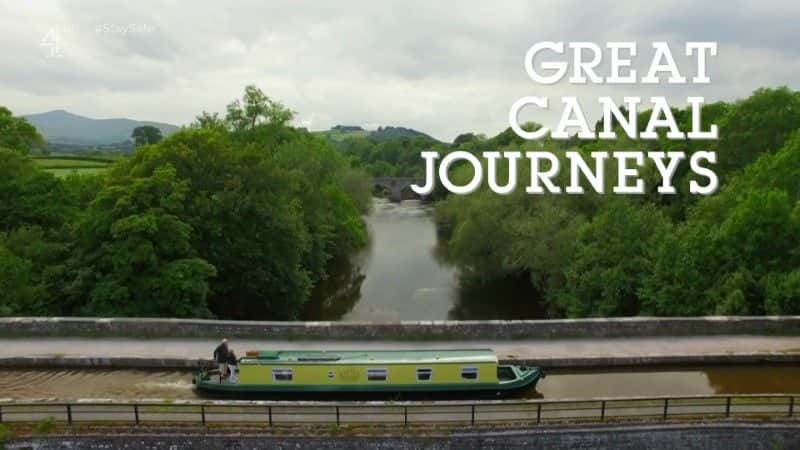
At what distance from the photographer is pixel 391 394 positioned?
562 inches

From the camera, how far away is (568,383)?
15016 millimetres

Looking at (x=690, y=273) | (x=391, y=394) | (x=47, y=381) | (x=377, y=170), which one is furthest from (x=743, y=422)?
(x=377, y=170)

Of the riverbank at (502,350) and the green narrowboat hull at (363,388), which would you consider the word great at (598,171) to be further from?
the green narrowboat hull at (363,388)

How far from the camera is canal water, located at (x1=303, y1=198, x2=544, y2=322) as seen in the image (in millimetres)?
36344

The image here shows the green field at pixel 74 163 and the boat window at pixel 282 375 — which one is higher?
the green field at pixel 74 163

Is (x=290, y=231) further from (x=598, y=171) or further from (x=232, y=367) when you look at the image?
(x=598, y=171)

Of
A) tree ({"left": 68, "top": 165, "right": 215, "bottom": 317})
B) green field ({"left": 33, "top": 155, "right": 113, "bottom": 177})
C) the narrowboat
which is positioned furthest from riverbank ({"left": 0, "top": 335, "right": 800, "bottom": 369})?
green field ({"left": 33, "top": 155, "right": 113, "bottom": 177})

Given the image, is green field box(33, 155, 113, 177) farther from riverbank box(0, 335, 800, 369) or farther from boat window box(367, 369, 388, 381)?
boat window box(367, 369, 388, 381)

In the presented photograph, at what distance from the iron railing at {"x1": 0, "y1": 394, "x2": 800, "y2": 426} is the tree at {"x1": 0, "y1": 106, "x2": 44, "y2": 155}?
19.2m

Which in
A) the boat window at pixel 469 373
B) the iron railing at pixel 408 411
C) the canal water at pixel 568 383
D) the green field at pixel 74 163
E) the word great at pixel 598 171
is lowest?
the canal water at pixel 568 383

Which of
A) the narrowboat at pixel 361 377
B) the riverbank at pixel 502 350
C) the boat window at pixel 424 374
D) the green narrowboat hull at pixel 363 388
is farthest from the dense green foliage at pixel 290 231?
the boat window at pixel 424 374

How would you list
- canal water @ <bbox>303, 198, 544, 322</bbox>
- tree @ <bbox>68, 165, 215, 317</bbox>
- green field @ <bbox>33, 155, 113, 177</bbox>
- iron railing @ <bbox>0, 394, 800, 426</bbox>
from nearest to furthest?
iron railing @ <bbox>0, 394, 800, 426</bbox> < tree @ <bbox>68, 165, 215, 317</bbox> < canal water @ <bbox>303, 198, 544, 322</bbox> < green field @ <bbox>33, 155, 113, 177</bbox>

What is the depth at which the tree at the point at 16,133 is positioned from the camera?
28086mm

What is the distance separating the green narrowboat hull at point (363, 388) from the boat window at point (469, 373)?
5.9 inches
